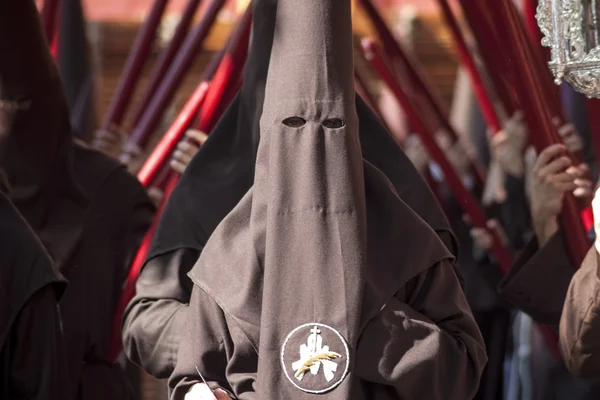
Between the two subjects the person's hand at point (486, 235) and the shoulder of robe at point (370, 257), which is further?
the person's hand at point (486, 235)

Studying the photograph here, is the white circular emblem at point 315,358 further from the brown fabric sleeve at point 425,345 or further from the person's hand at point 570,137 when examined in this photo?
the person's hand at point 570,137

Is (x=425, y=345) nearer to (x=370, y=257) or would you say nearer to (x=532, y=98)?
(x=370, y=257)

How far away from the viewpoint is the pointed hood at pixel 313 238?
2953mm

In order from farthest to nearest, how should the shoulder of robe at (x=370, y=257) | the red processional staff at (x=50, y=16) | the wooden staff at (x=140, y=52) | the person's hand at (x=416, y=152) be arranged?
the person's hand at (x=416, y=152)
the red processional staff at (x=50, y=16)
the wooden staff at (x=140, y=52)
the shoulder of robe at (x=370, y=257)

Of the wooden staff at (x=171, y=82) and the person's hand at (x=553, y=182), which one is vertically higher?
the wooden staff at (x=171, y=82)

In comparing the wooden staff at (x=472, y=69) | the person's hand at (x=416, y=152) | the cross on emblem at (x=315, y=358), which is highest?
the wooden staff at (x=472, y=69)

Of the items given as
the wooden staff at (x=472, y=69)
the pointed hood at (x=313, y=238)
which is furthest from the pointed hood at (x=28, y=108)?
the wooden staff at (x=472, y=69)

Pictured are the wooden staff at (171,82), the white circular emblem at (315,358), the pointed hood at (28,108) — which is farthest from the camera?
the wooden staff at (171,82)

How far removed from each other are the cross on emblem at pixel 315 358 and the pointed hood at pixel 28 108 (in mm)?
1678

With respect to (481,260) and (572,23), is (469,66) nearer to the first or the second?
(481,260)

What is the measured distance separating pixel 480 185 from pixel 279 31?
2567mm

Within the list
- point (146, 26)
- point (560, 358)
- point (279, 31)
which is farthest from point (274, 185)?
point (146, 26)

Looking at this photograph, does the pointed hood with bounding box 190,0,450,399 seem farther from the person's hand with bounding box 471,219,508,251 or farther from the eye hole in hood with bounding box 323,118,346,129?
the person's hand with bounding box 471,219,508,251

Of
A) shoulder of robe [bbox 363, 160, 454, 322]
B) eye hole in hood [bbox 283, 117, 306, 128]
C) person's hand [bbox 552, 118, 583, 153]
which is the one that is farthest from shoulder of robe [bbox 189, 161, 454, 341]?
person's hand [bbox 552, 118, 583, 153]
